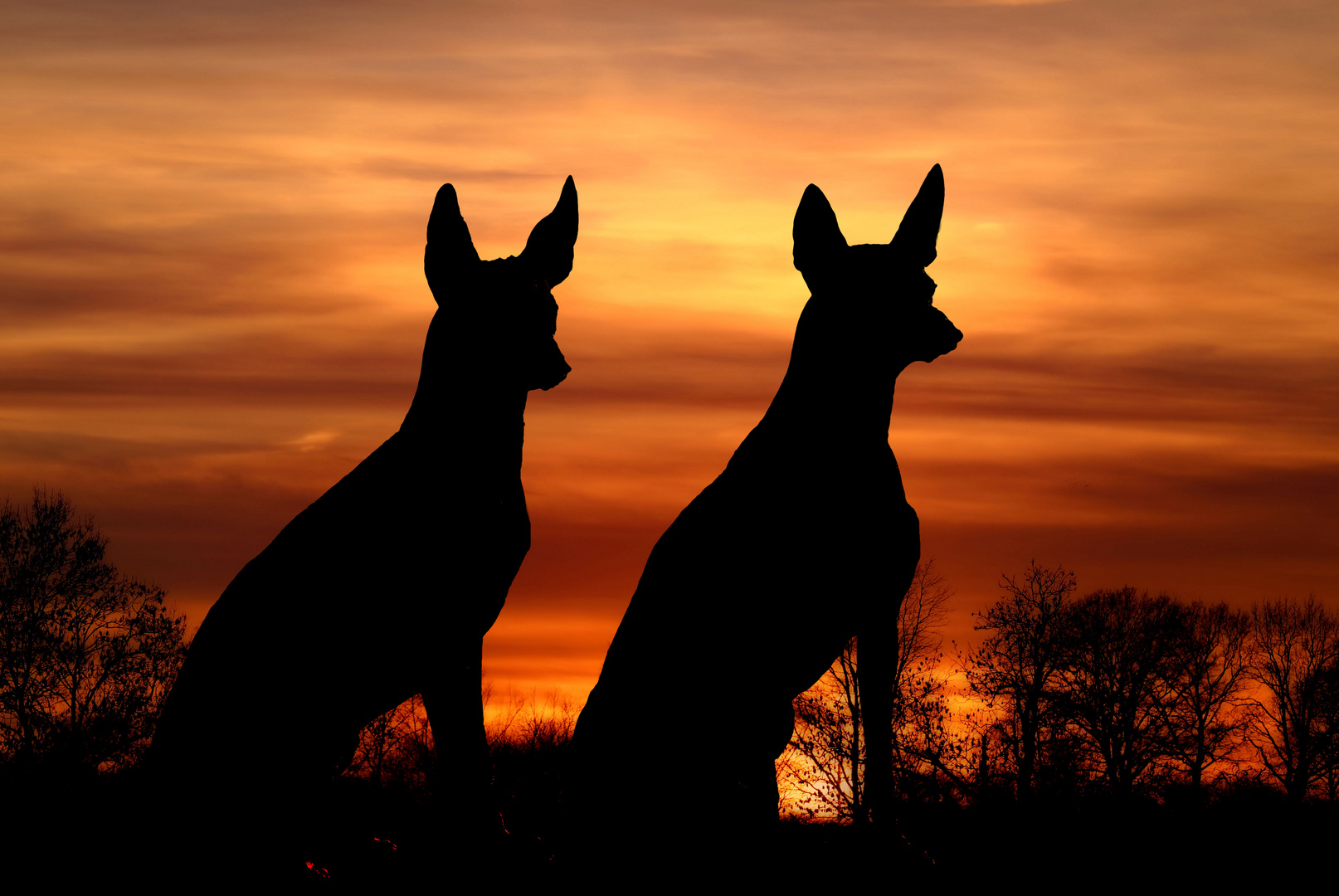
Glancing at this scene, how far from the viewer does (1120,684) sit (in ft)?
132

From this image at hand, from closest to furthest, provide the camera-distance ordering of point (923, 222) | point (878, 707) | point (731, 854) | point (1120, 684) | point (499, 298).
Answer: point (731, 854), point (878, 707), point (923, 222), point (499, 298), point (1120, 684)

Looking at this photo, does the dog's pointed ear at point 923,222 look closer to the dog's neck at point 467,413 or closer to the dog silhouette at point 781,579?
the dog silhouette at point 781,579

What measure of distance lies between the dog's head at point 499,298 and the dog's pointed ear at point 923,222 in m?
2.05

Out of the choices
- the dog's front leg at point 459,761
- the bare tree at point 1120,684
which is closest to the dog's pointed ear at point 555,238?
the dog's front leg at point 459,761

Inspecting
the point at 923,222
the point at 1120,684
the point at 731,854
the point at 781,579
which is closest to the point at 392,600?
the point at 781,579

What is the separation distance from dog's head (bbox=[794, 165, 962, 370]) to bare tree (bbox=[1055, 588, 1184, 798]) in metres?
32.6

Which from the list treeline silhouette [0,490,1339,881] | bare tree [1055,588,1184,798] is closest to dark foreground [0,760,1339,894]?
treeline silhouette [0,490,1339,881]

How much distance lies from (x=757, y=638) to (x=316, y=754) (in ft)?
7.81

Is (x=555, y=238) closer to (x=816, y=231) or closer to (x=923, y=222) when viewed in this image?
(x=816, y=231)

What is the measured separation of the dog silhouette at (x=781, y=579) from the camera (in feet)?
22.9

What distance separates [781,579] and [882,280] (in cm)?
168

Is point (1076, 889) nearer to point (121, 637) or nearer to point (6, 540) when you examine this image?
point (121, 637)

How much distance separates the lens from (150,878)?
6.85 m

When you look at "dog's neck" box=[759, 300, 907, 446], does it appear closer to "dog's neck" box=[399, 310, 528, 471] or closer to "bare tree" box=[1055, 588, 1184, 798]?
"dog's neck" box=[399, 310, 528, 471]
